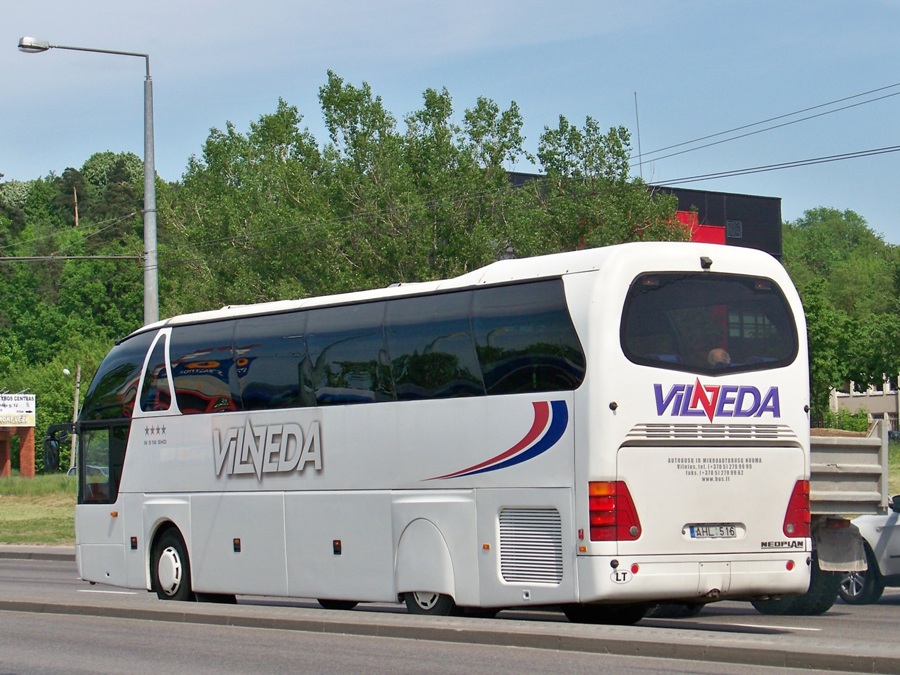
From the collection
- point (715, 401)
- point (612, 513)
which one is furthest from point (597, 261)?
point (612, 513)

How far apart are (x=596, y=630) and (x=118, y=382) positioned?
30.8 feet

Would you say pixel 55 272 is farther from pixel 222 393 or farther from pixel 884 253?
pixel 222 393

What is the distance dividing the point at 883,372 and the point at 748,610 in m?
73.3

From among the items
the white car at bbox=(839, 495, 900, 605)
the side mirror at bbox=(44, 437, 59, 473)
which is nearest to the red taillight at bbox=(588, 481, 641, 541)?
the white car at bbox=(839, 495, 900, 605)

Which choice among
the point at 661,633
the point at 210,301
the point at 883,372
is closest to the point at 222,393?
the point at 661,633

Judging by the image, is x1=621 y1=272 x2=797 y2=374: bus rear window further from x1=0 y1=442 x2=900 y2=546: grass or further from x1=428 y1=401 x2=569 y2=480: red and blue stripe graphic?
x1=0 y1=442 x2=900 y2=546: grass

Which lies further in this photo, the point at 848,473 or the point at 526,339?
the point at 848,473

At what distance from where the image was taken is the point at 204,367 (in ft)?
56.4

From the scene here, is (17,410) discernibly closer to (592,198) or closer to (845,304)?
(592,198)

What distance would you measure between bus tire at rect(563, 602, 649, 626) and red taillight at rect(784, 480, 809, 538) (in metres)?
1.57

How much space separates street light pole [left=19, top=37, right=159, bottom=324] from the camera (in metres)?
26.0

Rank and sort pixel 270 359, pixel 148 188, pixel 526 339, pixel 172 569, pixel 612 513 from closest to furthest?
1. pixel 612 513
2. pixel 526 339
3. pixel 270 359
4. pixel 172 569
5. pixel 148 188

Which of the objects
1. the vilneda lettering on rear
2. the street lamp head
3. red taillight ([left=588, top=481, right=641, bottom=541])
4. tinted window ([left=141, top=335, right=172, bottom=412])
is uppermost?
Result: the street lamp head

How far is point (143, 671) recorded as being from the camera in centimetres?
1088
